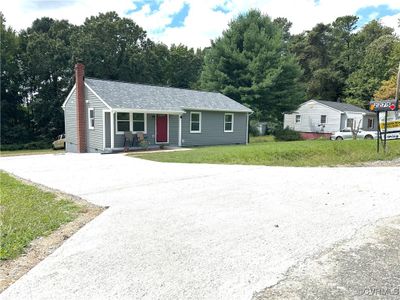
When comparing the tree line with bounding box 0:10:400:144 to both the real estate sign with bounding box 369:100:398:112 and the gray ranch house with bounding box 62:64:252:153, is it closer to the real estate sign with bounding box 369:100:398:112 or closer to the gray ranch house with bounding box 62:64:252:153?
the gray ranch house with bounding box 62:64:252:153

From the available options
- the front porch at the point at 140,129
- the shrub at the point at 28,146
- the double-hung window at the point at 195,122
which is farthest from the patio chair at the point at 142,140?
the shrub at the point at 28,146

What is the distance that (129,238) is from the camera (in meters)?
4.30

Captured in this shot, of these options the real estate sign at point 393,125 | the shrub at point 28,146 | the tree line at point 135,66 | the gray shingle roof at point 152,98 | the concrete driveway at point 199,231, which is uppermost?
the tree line at point 135,66

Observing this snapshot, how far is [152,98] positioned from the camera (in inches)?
771

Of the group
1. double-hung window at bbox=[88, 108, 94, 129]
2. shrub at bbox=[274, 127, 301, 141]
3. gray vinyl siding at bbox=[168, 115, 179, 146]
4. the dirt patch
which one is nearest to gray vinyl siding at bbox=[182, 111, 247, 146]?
gray vinyl siding at bbox=[168, 115, 179, 146]

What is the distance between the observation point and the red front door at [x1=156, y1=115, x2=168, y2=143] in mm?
18828

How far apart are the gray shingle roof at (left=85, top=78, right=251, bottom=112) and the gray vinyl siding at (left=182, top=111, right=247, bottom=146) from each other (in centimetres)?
53

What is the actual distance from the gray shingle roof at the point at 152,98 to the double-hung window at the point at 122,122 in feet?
1.86

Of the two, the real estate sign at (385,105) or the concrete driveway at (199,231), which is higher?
the real estate sign at (385,105)

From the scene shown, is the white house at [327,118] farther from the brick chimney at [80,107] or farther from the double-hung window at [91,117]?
the brick chimney at [80,107]

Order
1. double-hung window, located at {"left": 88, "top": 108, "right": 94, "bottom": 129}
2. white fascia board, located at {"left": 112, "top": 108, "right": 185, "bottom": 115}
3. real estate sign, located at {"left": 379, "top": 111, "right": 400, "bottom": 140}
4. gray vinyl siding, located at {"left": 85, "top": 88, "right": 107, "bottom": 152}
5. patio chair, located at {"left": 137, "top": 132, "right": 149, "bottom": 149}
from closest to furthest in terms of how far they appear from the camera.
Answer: real estate sign, located at {"left": 379, "top": 111, "right": 400, "bottom": 140}
white fascia board, located at {"left": 112, "top": 108, "right": 185, "bottom": 115}
gray vinyl siding, located at {"left": 85, "top": 88, "right": 107, "bottom": 152}
patio chair, located at {"left": 137, "top": 132, "right": 149, "bottom": 149}
double-hung window, located at {"left": 88, "top": 108, "right": 94, "bottom": 129}

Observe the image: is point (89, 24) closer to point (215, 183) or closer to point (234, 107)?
point (234, 107)

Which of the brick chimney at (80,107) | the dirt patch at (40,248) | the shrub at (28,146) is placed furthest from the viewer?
the shrub at (28,146)

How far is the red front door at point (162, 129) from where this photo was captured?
18.8 meters
